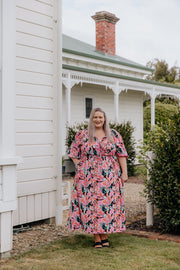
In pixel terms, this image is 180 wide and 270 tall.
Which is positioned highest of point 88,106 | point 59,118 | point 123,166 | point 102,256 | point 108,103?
point 108,103

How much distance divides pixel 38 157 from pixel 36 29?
200cm

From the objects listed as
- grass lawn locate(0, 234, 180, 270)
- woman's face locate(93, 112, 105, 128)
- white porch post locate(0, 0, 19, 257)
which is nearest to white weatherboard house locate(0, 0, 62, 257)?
white porch post locate(0, 0, 19, 257)

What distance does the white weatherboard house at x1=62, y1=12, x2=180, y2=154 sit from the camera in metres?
13.2

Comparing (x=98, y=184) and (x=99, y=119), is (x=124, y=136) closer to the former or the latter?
(x=99, y=119)

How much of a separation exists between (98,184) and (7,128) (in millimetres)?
1298

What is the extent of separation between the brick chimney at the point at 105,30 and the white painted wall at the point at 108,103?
294 cm

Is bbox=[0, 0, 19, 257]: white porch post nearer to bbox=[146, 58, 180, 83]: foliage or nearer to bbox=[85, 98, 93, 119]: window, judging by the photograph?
bbox=[85, 98, 93, 119]: window

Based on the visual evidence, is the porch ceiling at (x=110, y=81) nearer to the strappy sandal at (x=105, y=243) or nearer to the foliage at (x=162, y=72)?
the strappy sandal at (x=105, y=243)

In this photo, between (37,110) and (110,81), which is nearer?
(37,110)

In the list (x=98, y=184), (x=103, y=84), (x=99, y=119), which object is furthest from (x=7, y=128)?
(x=103, y=84)

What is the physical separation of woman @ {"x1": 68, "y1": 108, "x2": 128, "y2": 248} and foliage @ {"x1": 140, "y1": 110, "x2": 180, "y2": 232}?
68 centimetres

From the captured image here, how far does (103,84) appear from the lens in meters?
14.1

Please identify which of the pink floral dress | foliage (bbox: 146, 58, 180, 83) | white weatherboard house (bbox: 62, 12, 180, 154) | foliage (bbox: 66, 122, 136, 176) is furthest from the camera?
foliage (bbox: 146, 58, 180, 83)

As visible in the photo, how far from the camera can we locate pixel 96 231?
14.9 ft
